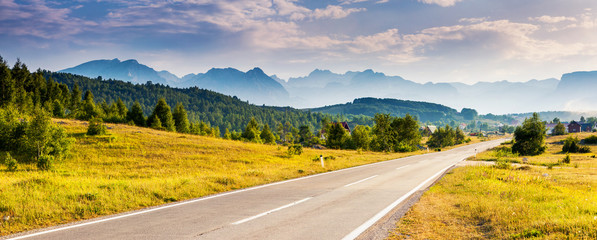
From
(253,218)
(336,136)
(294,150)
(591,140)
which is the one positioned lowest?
(591,140)

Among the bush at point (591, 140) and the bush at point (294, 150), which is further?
the bush at point (591, 140)

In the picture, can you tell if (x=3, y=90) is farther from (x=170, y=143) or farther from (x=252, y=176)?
(x=252, y=176)

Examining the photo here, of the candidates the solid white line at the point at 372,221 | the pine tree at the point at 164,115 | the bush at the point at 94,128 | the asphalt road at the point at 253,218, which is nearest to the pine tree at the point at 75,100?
the pine tree at the point at 164,115

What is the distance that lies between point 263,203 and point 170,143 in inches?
1099

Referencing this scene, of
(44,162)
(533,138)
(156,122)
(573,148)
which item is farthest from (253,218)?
(573,148)

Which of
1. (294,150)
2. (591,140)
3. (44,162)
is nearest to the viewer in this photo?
(44,162)

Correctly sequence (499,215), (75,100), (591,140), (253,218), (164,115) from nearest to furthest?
(499,215) < (253,218) < (591,140) < (164,115) < (75,100)

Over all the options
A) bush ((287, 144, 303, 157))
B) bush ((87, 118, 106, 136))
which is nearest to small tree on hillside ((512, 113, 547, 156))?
bush ((287, 144, 303, 157))

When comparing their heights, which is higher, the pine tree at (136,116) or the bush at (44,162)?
the pine tree at (136,116)

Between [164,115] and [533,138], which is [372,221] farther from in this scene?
[164,115]

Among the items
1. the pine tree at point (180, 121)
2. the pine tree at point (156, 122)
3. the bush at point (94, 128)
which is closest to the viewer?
the bush at point (94, 128)

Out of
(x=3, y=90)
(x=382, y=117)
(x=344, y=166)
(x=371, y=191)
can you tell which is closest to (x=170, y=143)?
(x=344, y=166)

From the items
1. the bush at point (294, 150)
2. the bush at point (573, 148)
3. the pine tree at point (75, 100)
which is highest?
the pine tree at point (75, 100)

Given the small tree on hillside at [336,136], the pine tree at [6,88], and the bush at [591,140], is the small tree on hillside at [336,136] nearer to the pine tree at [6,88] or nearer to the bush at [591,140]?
the bush at [591,140]
